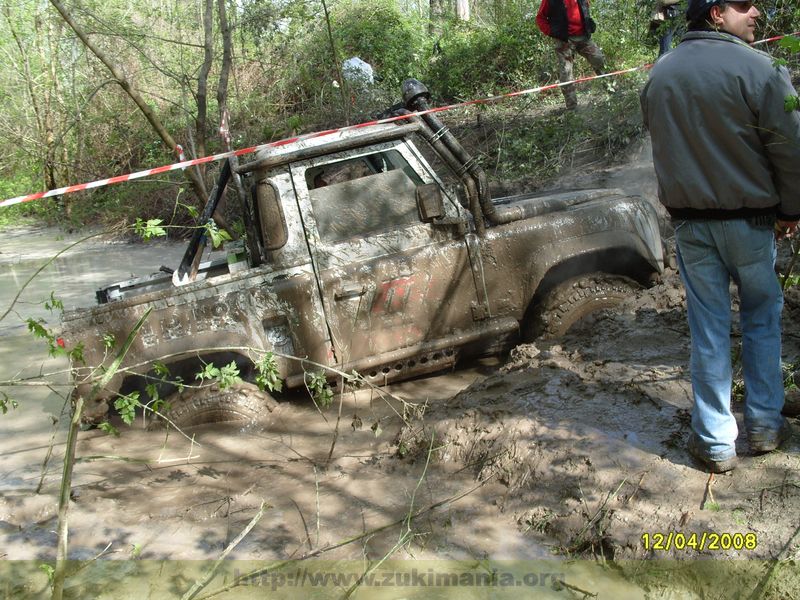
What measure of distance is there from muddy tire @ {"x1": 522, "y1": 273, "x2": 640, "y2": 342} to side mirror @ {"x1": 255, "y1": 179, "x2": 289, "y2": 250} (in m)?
1.79

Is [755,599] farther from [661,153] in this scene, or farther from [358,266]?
[358,266]

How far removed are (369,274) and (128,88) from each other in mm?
3837

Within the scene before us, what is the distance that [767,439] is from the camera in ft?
10.1

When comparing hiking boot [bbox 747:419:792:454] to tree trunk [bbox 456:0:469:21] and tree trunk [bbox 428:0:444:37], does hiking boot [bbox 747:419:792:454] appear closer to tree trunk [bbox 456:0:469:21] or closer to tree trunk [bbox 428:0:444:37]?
tree trunk [bbox 428:0:444:37]

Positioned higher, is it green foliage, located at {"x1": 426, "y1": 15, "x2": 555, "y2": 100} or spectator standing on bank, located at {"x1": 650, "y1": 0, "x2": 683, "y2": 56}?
green foliage, located at {"x1": 426, "y1": 15, "x2": 555, "y2": 100}

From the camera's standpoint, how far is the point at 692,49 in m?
2.84

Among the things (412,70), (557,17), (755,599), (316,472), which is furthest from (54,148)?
(755,599)

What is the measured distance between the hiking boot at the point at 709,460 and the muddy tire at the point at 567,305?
71.5 inches

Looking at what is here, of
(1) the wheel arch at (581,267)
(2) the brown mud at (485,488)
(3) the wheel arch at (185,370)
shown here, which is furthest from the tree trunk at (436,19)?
(2) the brown mud at (485,488)

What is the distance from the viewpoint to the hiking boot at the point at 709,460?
3.04m

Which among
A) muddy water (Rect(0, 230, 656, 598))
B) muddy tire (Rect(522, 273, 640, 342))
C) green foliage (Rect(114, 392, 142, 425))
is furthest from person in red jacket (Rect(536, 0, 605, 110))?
green foliage (Rect(114, 392, 142, 425))

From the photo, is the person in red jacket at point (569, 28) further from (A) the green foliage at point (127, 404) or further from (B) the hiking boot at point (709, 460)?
(A) the green foliage at point (127, 404)

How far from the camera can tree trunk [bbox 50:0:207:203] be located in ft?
21.8

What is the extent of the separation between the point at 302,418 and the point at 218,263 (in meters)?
1.38
